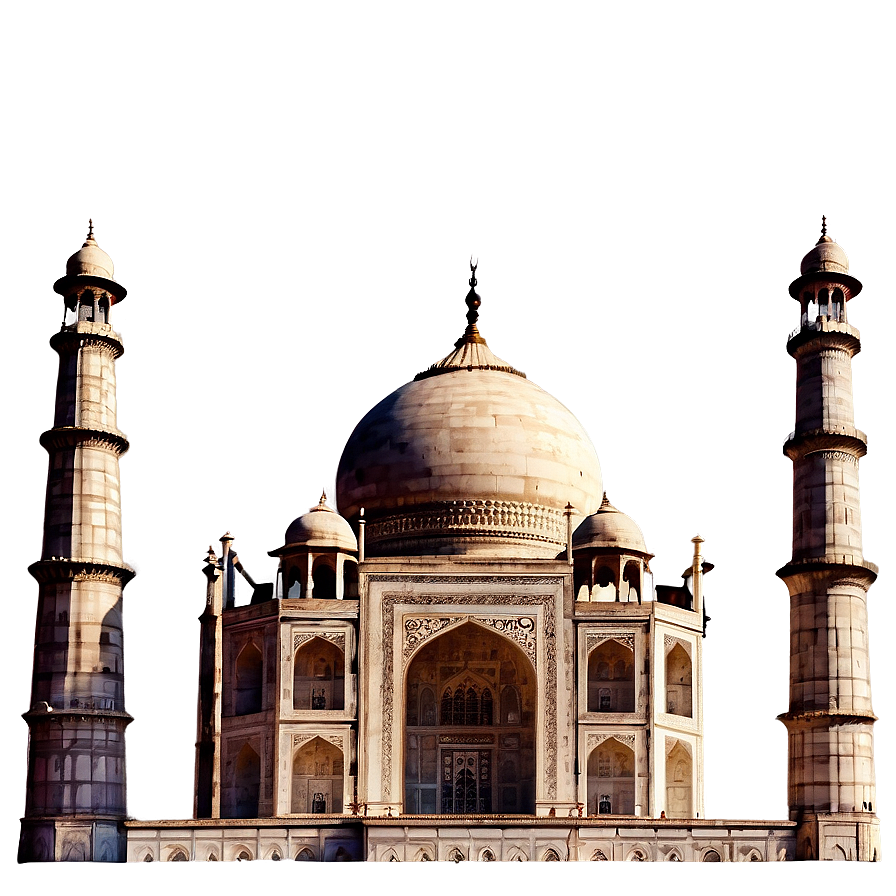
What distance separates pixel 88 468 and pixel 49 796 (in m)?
4.06

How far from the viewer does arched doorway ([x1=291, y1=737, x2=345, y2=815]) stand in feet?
82.4

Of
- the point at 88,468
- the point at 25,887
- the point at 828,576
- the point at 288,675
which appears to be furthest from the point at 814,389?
the point at 25,887

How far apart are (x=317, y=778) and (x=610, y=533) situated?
476 centimetres

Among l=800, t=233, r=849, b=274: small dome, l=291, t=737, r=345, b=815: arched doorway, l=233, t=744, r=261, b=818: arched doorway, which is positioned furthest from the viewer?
l=800, t=233, r=849, b=274: small dome

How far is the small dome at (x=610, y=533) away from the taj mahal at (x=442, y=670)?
28 mm

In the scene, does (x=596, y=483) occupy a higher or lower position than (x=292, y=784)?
higher

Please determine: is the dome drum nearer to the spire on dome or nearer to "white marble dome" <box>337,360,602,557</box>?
"white marble dome" <box>337,360,602,557</box>

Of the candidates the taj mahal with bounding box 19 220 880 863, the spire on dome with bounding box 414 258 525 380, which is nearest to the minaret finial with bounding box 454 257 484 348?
the spire on dome with bounding box 414 258 525 380

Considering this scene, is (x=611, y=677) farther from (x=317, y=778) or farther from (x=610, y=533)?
(x=317, y=778)

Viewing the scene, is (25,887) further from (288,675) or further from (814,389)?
(814,389)

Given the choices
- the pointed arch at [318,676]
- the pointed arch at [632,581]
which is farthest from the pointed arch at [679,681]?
the pointed arch at [318,676]

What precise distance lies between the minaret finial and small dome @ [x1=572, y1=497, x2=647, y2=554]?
14.0 ft

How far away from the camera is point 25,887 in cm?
2273

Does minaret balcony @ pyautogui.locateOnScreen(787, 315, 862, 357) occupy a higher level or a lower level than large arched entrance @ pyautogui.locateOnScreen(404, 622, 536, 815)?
higher
